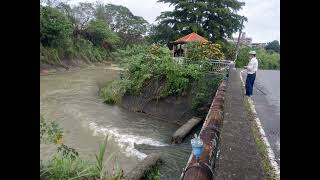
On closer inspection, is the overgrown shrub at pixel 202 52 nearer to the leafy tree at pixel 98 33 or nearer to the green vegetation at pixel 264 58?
the green vegetation at pixel 264 58

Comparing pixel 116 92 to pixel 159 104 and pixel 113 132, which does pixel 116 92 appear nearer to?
pixel 159 104

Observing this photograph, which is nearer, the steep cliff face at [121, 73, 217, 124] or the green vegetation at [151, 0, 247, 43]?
the steep cliff face at [121, 73, 217, 124]

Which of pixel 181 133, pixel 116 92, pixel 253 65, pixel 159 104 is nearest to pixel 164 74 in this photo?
pixel 159 104

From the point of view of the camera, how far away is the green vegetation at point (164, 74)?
13.0 meters

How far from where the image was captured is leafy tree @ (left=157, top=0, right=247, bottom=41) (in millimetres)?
26734

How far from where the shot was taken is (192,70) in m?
13.5

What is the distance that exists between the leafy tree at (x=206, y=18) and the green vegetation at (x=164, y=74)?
11.0 meters

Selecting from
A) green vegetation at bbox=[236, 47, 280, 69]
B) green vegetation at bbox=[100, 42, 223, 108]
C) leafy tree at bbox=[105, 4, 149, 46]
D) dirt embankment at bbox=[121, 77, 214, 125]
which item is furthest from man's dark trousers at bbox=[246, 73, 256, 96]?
leafy tree at bbox=[105, 4, 149, 46]

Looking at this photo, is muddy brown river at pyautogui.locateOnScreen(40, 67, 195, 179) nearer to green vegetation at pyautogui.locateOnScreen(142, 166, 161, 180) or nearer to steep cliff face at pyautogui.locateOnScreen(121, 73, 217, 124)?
green vegetation at pyautogui.locateOnScreen(142, 166, 161, 180)

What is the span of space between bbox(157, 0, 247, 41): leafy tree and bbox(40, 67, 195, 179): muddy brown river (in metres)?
12.8

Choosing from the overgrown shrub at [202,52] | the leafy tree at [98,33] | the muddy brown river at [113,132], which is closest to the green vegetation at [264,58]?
the overgrown shrub at [202,52]

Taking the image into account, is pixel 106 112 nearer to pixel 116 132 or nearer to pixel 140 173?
pixel 116 132
